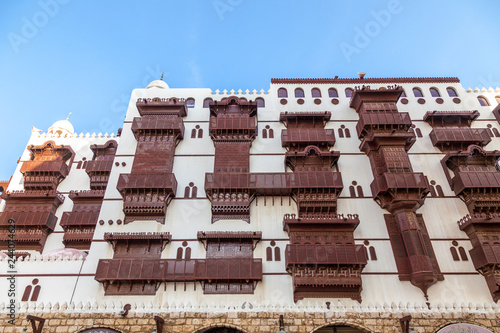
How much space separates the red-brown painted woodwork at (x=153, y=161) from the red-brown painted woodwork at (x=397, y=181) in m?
13.5

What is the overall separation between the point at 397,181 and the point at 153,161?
16.1m

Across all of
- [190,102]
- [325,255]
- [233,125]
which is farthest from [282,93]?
[325,255]

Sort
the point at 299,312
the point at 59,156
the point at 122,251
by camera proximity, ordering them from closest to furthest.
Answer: the point at 299,312
the point at 122,251
the point at 59,156

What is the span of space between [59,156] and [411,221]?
27.1 m

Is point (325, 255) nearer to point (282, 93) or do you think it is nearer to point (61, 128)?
point (282, 93)

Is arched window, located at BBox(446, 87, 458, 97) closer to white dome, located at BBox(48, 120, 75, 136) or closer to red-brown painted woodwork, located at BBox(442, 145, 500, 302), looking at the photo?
red-brown painted woodwork, located at BBox(442, 145, 500, 302)

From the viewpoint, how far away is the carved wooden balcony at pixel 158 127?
24.2 meters

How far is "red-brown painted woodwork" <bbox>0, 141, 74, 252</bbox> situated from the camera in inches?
931

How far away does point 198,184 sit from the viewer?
22.6m

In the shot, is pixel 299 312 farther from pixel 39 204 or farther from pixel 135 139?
pixel 39 204

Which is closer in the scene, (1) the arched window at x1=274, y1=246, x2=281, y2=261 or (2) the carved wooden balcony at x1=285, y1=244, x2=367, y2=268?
(2) the carved wooden balcony at x1=285, y1=244, x2=367, y2=268

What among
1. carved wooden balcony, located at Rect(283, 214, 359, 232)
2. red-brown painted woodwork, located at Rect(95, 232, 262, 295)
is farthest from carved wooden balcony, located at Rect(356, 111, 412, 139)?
red-brown painted woodwork, located at Rect(95, 232, 262, 295)

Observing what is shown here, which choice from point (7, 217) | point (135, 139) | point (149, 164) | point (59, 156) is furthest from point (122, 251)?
point (59, 156)

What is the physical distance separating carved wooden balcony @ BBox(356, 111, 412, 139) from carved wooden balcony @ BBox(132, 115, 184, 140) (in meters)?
13.3
